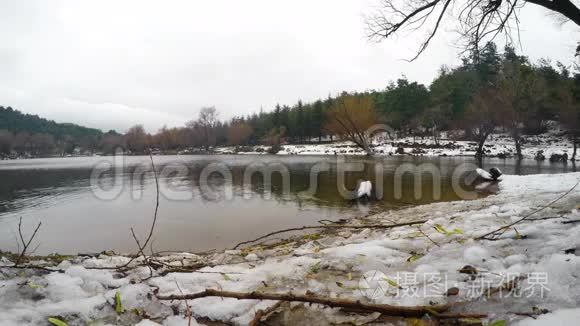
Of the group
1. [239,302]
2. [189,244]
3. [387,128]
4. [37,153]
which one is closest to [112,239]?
[189,244]

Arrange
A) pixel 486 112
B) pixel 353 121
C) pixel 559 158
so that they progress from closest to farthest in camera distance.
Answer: pixel 353 121
pixel 559 158
pixel 486 112

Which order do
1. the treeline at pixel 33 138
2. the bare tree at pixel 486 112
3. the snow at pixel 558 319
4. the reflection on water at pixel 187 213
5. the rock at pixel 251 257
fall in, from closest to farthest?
the snow at pixel 558 319 → the rock at pixel 251 257 → the reflection on water at pixel 187 213 → the bare tree at pixel 486 112 → the treeline at pixel 33 138

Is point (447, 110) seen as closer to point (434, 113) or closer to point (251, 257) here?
point (434, 113)

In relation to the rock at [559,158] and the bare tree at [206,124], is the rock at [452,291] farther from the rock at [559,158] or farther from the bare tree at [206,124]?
the bare tree at [206,124]

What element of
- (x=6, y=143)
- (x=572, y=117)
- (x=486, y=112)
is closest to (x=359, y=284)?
(x=572, y=117)

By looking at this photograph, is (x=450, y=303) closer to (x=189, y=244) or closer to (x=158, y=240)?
(x=189, y=244)

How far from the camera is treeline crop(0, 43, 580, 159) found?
98.8 feet

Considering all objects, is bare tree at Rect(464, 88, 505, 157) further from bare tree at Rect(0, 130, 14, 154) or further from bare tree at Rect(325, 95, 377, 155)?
bare tree at Rect(0, 130, 14, 154)

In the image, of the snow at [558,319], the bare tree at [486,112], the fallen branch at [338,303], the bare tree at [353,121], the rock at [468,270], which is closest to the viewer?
the snow at [558,319]

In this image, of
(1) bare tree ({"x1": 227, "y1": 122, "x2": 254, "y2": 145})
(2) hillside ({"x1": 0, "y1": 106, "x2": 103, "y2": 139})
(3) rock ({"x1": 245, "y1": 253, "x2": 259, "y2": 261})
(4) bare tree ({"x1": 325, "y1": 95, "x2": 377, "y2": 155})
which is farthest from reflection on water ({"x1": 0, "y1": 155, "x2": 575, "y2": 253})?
(2) hillside ({"x1": 0, "y1": 106, "x2": 103, "y2": 139})

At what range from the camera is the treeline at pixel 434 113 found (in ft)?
98.8

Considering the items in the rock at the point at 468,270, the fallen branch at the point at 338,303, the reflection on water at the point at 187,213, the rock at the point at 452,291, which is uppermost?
the rock at the point at 468,270

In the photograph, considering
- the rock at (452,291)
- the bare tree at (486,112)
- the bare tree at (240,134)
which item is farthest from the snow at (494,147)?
the rock at (452,291)

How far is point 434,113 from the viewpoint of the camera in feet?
165
